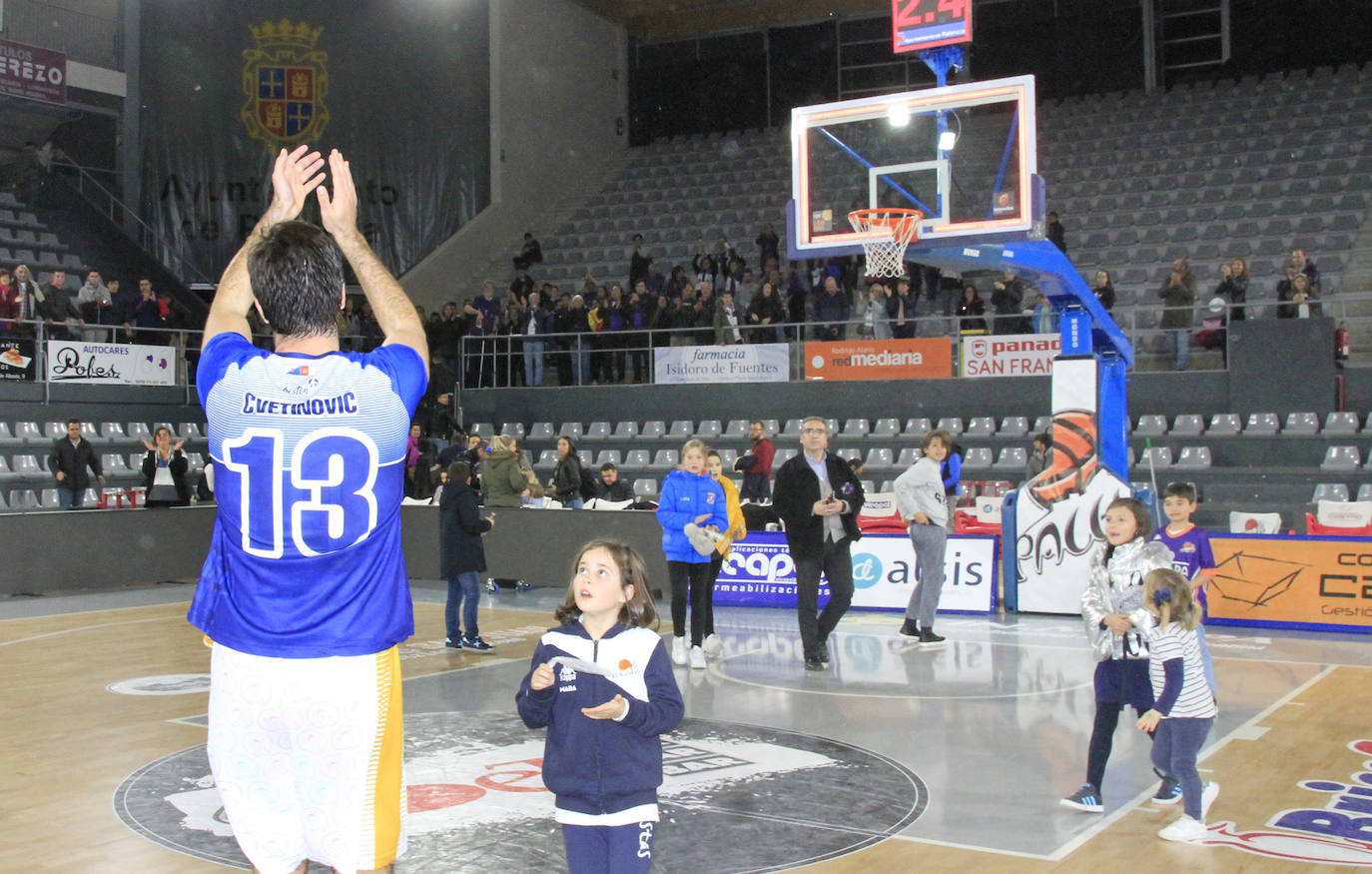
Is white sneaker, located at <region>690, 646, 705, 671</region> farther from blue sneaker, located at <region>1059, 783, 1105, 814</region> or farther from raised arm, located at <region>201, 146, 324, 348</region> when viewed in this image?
raised arm, located at <region>201, 146, 324, 348</region>

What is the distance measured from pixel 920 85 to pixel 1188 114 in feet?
20.6

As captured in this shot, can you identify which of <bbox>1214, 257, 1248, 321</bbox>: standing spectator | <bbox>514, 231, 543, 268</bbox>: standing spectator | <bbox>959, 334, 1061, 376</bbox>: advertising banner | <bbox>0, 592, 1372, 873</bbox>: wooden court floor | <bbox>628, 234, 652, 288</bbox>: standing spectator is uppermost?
<bbox>514, 231, 543, 268</bbox>: standing spectator

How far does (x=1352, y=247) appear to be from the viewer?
848 inches

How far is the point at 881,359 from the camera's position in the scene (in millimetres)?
21062

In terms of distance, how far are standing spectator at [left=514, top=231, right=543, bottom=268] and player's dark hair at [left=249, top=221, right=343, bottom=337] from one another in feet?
80.5

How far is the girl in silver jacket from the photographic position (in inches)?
240

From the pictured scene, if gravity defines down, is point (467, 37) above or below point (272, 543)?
above

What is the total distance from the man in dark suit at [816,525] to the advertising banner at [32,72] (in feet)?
65.7

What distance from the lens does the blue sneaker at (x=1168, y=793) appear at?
20.9 ft

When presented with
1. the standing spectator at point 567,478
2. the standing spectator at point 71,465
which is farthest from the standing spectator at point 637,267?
the standing spectator at point 71,465

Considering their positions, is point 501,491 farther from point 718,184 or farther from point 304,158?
point 718,184

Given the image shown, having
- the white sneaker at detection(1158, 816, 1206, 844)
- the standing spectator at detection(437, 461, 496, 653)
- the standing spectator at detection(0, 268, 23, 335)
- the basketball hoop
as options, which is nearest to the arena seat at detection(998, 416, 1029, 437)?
the basketball hoop

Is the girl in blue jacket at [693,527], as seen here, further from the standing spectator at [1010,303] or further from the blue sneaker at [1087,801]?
the standing spectator at [1010,303]

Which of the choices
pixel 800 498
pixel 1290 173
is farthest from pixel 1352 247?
pixel 800 498
